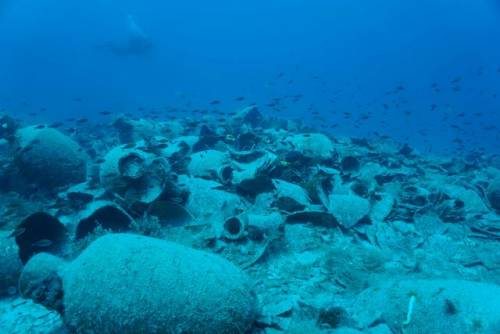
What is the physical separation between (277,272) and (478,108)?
14593cm

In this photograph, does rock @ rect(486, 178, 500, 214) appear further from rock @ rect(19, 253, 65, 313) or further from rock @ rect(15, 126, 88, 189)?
rock @ rect(15, 126, 88, 189)

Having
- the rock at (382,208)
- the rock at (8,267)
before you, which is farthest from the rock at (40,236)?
the rock at (382,208)

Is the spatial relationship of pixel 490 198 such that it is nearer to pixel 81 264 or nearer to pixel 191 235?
pixel 191 235

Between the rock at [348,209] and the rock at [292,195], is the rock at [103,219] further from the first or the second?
the rock at [348,209]

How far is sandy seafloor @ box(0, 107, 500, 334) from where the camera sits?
359cm

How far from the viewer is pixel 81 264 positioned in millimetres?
3771

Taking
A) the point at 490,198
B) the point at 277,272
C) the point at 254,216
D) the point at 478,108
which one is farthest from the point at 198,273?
the point at 478,108

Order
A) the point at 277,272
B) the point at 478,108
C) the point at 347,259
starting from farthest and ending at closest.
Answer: the point at 478,108, the point at 347,259, the point at 277,272

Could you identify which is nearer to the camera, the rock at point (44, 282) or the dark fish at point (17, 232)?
the rock at point (44, 282)

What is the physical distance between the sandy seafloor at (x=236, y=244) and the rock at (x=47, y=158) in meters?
0.03

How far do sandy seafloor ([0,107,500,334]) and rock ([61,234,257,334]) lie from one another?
1 cm

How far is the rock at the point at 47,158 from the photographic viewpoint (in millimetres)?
8547

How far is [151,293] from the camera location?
11.3ft

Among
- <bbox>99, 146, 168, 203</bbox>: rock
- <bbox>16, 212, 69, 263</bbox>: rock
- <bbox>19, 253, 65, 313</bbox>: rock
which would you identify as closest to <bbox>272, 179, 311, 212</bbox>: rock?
<bbox>99, 146, 168, 203</bbox>: rock
